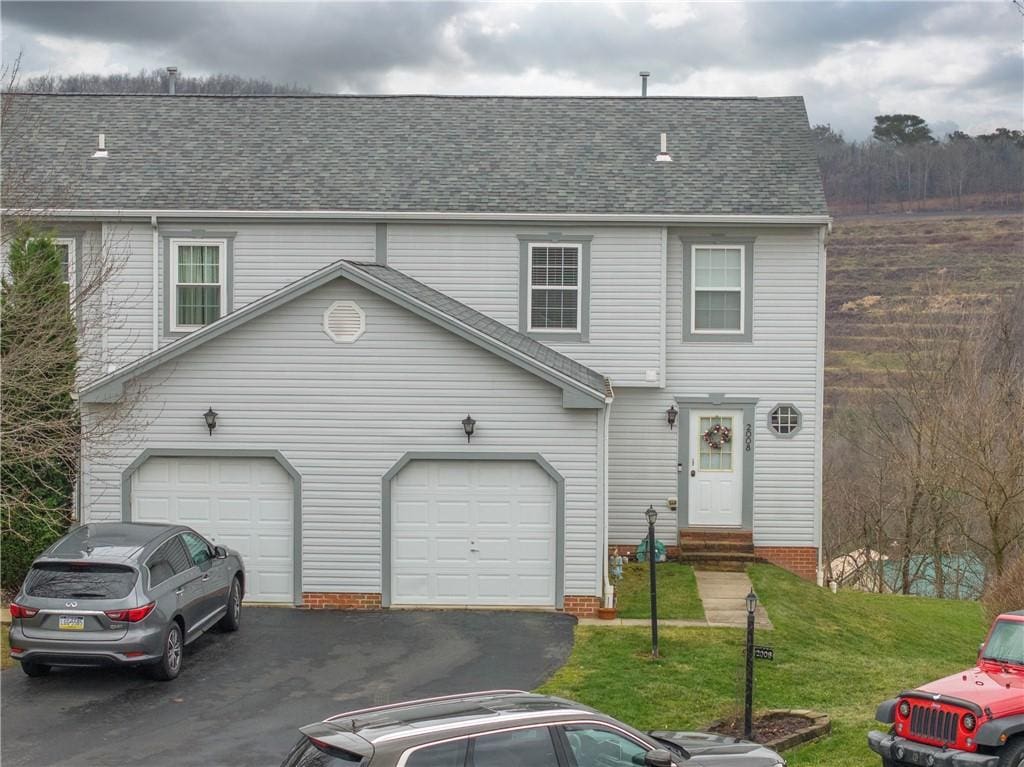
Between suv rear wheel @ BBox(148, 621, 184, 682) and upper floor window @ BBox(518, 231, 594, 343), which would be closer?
suv rear wheel @ BBox(148, 621, 184, 682)

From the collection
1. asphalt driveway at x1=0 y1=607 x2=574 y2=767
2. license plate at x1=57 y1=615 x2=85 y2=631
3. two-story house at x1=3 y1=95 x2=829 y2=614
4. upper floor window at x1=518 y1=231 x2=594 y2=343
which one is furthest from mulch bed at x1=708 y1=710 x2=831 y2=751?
upper floor window at x1=518 y1=231 x2=594 y2=343

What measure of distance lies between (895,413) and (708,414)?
1838cm

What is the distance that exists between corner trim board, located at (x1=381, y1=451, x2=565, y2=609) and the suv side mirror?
1005 cm

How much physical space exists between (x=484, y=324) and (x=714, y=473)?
599 centimetres

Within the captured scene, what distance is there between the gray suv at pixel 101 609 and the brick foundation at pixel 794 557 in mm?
11870

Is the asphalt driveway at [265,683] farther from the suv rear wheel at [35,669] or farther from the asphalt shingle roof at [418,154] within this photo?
the asphalt shingle roof at [418,154]

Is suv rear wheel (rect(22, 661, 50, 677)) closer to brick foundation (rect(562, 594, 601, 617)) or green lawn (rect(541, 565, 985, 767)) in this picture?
green lawn (rect(541, 565, 985, 767))

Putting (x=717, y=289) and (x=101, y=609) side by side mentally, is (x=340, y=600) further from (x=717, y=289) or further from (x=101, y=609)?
(x=717, y=289)

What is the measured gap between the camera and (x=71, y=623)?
530 inches

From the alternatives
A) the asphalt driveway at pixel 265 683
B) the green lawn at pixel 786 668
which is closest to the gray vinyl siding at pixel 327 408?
the asphalt driveway at pixel 265 683

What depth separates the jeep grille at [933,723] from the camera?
396 inches

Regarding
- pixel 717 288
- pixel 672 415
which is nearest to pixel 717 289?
pixel 717 288

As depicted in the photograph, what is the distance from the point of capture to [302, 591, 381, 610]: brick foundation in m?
18.3

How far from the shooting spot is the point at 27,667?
14125mm
